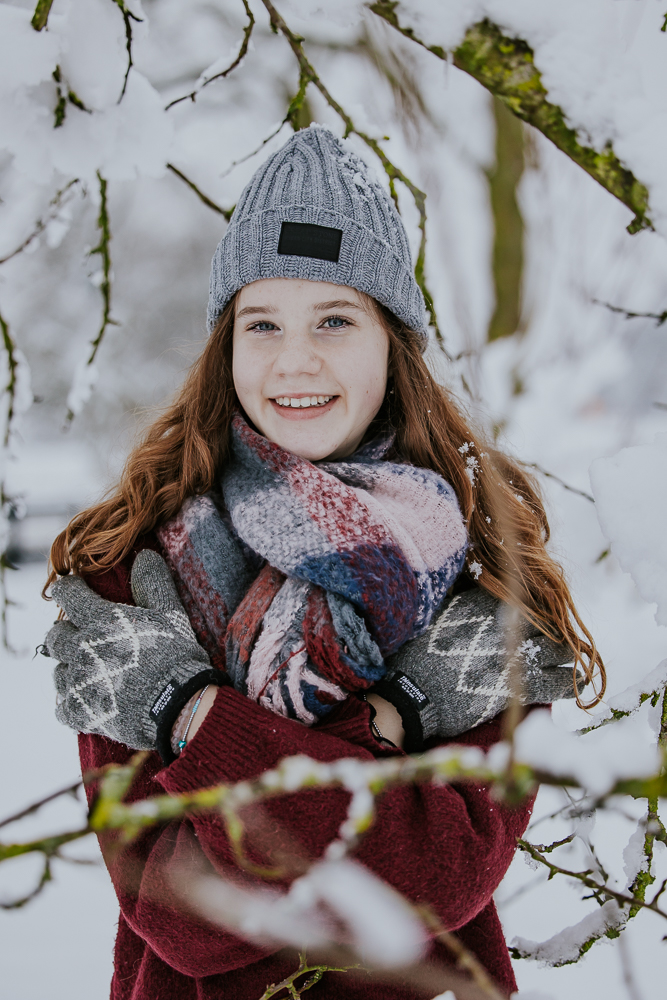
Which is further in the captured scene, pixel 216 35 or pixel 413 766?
pixel 216 35

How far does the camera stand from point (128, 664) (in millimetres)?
1230

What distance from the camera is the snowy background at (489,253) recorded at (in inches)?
37.6

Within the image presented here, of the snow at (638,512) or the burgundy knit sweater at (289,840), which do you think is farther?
A: the burgundy knit sweater at (289,840)

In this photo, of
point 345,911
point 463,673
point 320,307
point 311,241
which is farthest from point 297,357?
point 345,911

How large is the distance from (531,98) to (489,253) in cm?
25

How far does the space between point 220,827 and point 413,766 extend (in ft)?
2.70

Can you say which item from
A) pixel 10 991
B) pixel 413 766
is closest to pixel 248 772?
pixel 413 766

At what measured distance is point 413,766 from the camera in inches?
14.4

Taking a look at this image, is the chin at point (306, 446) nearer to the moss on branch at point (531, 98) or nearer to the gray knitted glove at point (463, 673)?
the gray knitted glove at point (463, 673)

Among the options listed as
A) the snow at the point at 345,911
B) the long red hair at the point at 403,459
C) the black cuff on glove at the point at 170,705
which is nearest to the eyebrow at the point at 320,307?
the long red hair at the point at 403,459

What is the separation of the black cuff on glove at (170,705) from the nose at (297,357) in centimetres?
63

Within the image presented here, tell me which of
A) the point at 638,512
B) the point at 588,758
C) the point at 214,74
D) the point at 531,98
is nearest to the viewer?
the point at 588,758

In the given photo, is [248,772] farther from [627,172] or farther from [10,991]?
[10,991]

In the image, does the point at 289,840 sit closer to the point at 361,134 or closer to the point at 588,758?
the point at 588,758
